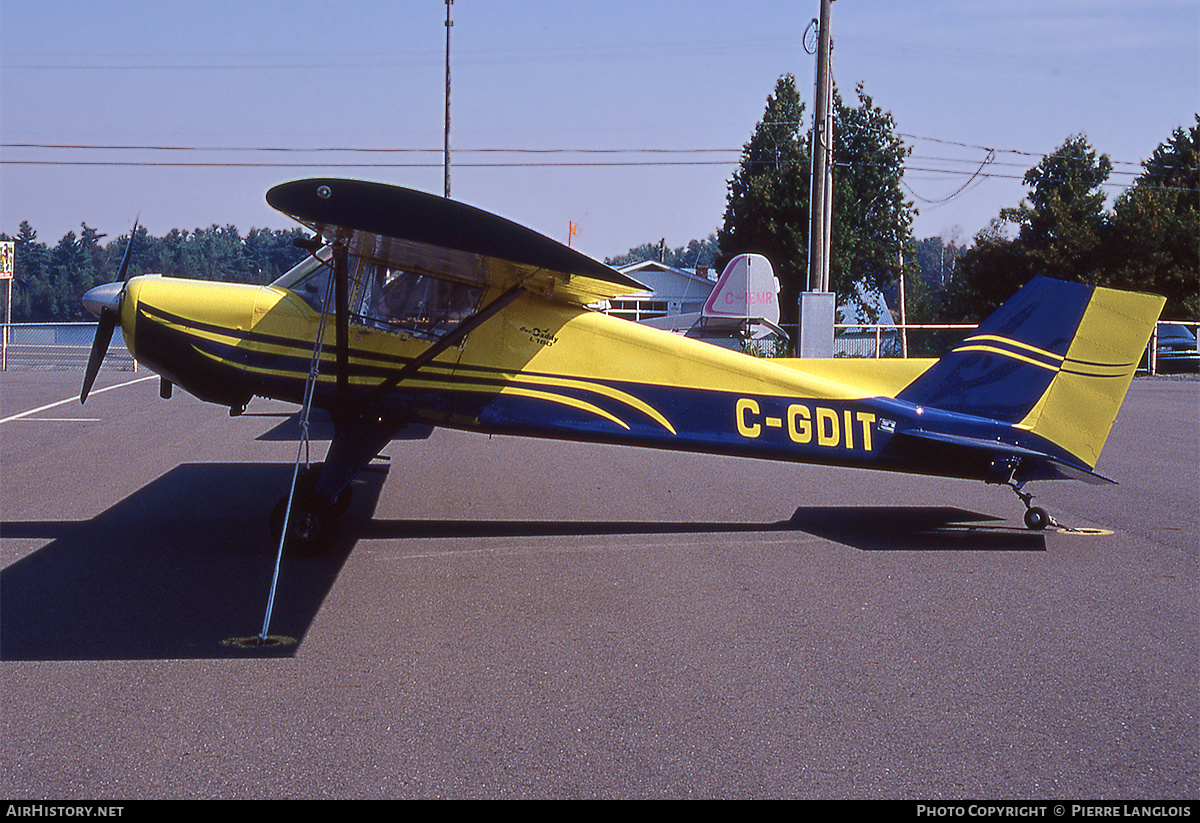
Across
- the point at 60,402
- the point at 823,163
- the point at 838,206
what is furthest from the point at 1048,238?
the point at 60,402

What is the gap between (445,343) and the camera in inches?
291

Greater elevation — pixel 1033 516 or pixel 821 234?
pixel 821 234

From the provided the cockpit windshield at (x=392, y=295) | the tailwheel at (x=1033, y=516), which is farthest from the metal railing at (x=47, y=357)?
the tailwheel at (x=1033, y=516)

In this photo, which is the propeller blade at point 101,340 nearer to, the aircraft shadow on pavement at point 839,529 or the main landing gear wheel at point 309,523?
the main landing gear wheel at point 309,523

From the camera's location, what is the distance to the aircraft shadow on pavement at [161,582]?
4969 mm

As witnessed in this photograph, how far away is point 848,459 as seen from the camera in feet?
25.7

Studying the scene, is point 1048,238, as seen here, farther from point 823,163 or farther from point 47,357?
point 47,357

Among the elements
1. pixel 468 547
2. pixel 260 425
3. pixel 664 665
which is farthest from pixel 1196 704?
pixel 260 425

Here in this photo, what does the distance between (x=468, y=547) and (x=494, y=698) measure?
9.83ft

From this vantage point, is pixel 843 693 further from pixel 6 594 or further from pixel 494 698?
pixel 6 594

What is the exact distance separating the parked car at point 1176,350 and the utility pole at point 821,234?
15.9m

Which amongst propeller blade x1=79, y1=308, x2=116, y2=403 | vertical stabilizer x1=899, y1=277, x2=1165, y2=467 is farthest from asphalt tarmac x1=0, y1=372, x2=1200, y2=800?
propeller blade x1=79, y1=308, x2=116, y2=403

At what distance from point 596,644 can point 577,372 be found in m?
2.90

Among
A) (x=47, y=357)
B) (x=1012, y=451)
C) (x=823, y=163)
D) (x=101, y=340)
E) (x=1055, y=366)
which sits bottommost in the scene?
(x=1012, y=451)
